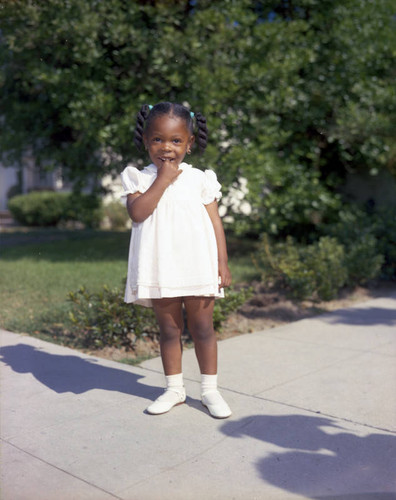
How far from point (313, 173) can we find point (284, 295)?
3345mm

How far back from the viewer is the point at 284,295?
6910 mm

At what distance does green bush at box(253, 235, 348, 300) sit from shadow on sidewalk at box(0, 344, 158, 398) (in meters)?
2.80

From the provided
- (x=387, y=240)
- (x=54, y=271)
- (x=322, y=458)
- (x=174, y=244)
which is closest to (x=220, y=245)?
(x=174, y=244)

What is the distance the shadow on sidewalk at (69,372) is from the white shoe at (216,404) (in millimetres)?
447

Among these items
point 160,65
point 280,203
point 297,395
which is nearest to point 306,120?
point 280,203

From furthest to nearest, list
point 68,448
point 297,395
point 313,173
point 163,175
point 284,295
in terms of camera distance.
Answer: point 313,173 → point 284,295 → point 297,395 → point 163,175 → point 68,448

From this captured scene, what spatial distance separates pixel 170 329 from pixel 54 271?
5.54m

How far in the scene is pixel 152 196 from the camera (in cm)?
326

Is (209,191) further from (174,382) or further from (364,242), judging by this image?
(364,242)

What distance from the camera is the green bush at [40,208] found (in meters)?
18.2

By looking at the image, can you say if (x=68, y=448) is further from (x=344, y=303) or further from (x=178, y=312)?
(x=344, y=303)

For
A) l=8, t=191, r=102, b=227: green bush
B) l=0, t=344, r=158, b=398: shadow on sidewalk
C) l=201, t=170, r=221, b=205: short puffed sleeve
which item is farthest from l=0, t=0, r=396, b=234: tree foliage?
l=8, t=191, r=102, b=227: green bush

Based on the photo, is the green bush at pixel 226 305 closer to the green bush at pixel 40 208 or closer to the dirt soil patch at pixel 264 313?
the dirt soil patch at pixel 264 313

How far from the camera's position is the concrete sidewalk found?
8.59ft
